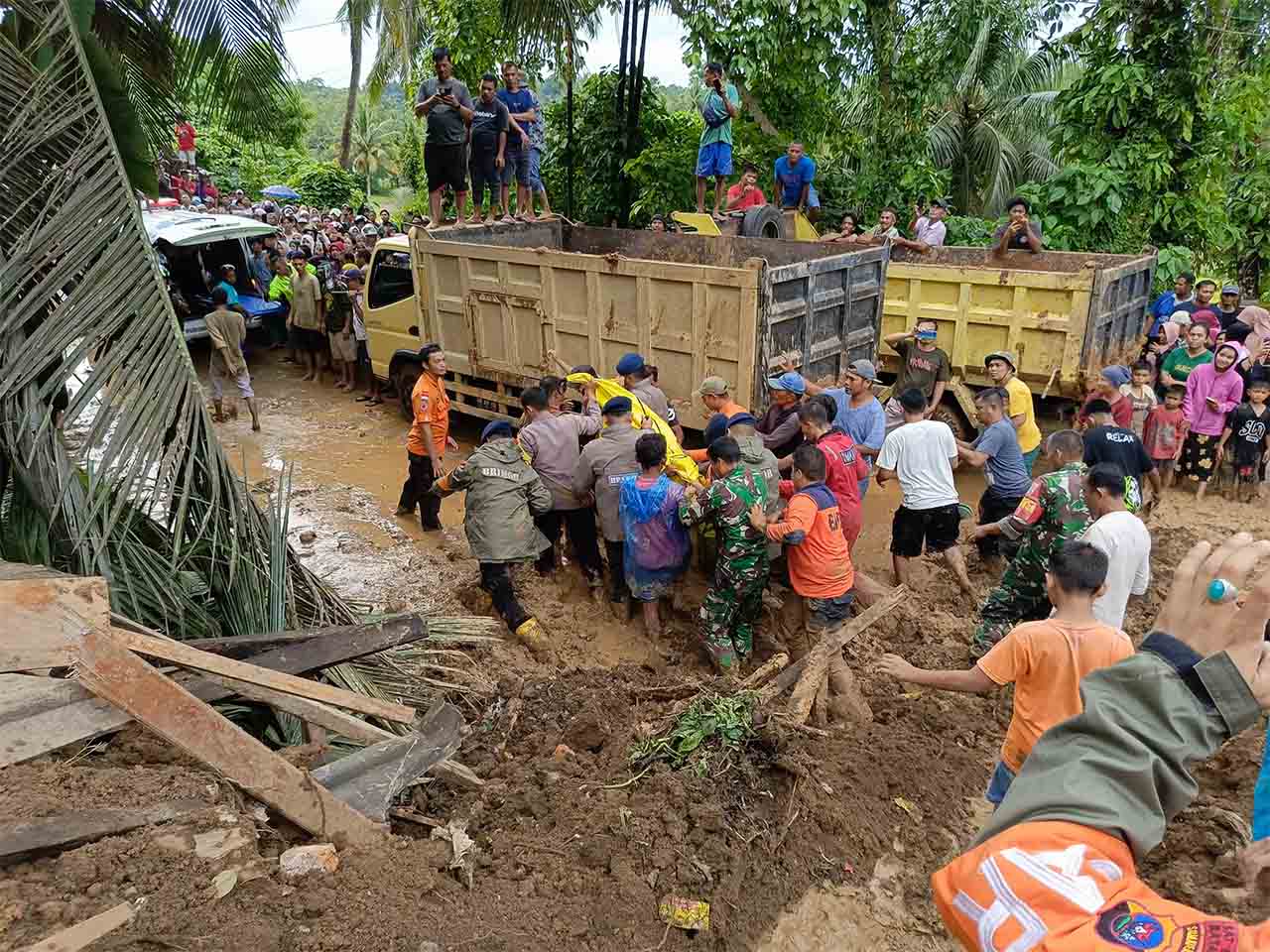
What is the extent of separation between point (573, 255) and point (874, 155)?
25.8 ft

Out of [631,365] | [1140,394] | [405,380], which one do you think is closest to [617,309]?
[631,365]

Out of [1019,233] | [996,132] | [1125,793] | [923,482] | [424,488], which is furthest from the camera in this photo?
[996,132]

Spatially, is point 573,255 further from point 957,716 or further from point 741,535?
point 957,716

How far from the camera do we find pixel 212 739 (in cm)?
247

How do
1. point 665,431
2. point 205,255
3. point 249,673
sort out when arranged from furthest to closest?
point 205,255, point 665,431, point 249,673

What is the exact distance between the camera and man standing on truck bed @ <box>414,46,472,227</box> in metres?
9.27

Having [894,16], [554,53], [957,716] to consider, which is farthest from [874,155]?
[957,716]

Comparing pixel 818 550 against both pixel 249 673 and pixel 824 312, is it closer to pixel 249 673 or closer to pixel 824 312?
pixel 824 312

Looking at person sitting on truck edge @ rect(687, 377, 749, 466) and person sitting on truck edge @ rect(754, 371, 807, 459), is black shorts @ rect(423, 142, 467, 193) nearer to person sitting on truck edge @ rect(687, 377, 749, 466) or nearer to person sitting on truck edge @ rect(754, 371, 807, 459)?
person sitting on truck edge @ rect(687, 377, 749, 466)

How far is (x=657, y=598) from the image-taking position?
19.2ft

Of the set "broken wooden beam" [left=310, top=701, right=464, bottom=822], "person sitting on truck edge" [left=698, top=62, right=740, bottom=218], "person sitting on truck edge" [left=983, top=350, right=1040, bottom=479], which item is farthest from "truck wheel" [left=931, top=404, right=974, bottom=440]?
"broken wooden beam" [left=310, top=701, right=464, bottom=822]

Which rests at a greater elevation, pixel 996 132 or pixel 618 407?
pixel 996 132

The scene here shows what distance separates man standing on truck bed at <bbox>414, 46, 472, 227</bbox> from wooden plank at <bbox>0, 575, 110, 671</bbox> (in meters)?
7.91

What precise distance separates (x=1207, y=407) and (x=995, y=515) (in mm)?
2666
